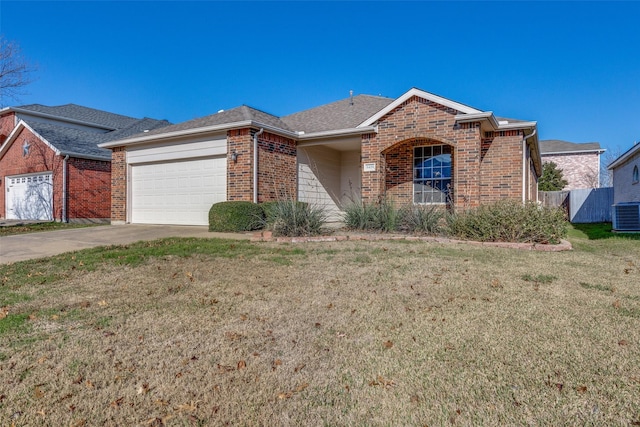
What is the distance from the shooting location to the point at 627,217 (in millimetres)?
11398

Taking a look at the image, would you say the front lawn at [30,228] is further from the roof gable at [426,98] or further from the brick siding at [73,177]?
the roof gable at [426,98]

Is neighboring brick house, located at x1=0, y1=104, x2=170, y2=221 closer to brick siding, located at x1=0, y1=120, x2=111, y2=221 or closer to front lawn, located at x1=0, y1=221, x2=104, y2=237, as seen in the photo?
brick siding, located at x1=0, y1=120, x2=111, y2=221

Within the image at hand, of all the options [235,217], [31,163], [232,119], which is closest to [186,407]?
[235,217]

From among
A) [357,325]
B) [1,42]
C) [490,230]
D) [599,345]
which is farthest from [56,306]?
[1,42]

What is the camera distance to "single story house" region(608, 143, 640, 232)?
11.3 m

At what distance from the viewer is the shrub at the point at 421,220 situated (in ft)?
28.2

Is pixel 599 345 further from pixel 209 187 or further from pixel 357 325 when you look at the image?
pixel 209 187

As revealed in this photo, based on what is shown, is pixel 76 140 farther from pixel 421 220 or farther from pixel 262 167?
pixel 421 220

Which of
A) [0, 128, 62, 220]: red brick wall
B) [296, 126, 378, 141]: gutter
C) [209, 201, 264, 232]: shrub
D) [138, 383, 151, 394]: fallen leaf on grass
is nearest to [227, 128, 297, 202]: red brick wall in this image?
[296, 126, 378, 141]: gutter

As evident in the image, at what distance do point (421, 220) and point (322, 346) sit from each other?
6344 mm

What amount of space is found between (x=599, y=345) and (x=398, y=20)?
12.1m

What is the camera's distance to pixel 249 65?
54.3 ft

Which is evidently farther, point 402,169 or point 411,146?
point 402,169

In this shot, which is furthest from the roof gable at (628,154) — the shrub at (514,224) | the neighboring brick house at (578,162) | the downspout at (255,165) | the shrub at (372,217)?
the downspout at (255,165)
